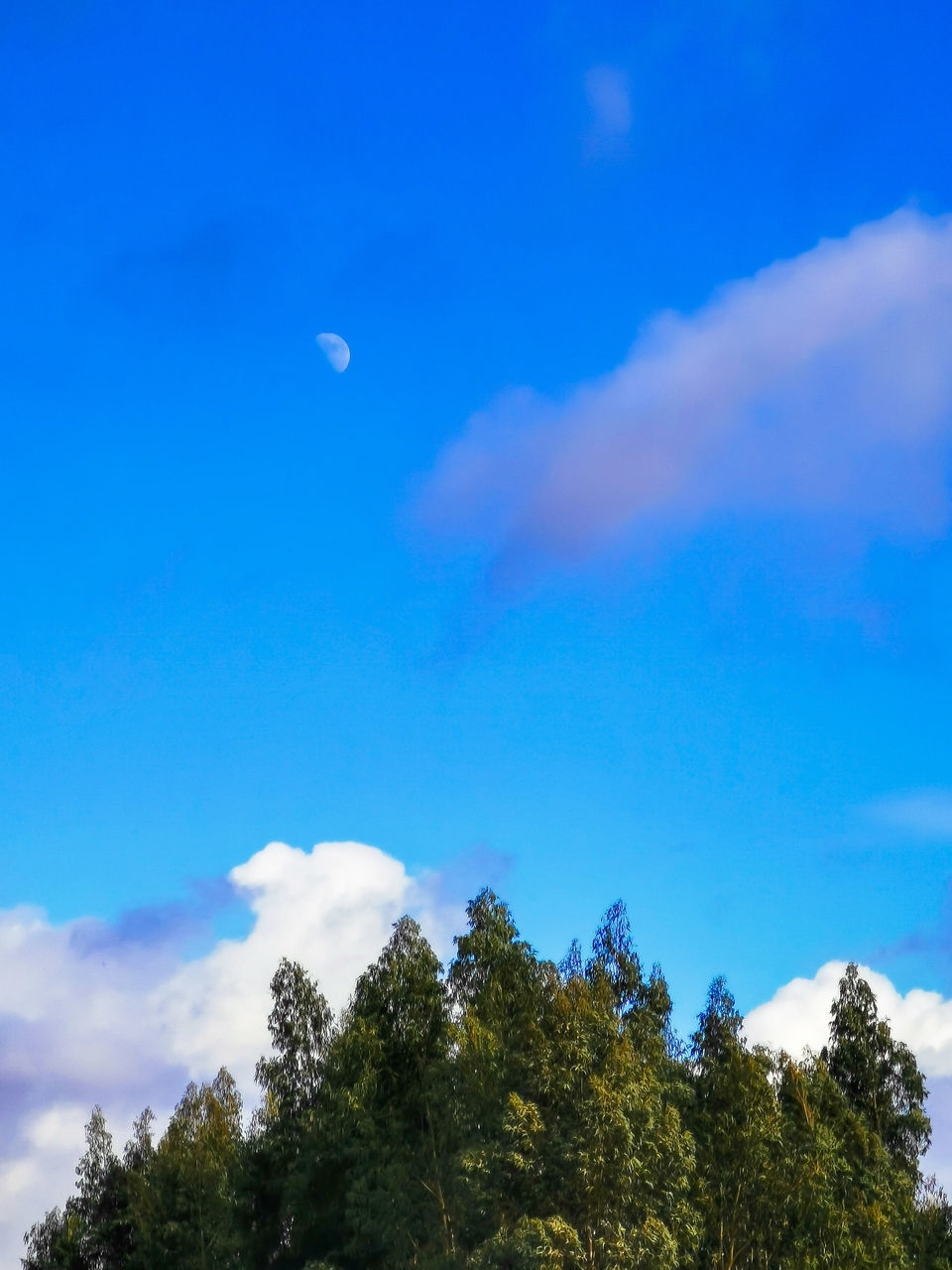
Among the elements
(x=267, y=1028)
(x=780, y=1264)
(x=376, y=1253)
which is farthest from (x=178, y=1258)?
(x=780, y=1264)

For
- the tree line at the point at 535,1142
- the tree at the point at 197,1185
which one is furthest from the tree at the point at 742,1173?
the tree at the point at 197,1185

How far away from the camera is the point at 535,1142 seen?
43.8 metres

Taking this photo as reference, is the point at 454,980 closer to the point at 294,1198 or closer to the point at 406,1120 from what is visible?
the point at 406,1120

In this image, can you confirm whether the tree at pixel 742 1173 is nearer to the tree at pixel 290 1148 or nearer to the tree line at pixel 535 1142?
the tree line at pixel 535 1142

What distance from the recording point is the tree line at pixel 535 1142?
43375 millimetres

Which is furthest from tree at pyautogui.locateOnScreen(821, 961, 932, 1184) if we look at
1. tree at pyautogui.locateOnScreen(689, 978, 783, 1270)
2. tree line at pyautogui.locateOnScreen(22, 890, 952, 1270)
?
tree at pyautogui.locateOnScreen(689, 978, 783, 1270)

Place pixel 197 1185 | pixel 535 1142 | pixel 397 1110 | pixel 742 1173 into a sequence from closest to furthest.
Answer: pixel 535 1142 < pixel 742 1173 < pixel 397 1110 < pixel 197 1185

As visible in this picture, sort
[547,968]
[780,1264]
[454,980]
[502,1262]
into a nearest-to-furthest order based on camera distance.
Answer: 1. [502,1262]
2. [780,1264]
3. [547,968]
4. [454,980]

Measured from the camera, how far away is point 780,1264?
47.6 meters

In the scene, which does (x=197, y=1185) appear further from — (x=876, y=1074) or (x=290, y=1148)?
(x=876, y=1074)

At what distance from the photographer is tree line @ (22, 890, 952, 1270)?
43375 mm

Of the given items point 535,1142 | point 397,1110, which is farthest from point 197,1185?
point 535,1142

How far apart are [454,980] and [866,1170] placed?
18361 millimetres

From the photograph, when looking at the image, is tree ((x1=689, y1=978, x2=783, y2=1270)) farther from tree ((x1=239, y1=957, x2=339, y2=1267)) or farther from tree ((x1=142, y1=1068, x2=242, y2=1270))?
tree ((x1=142, y1=1068, x2=242, y2=1270))
